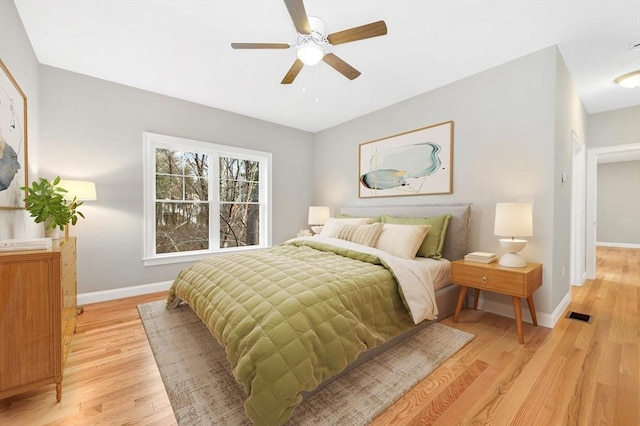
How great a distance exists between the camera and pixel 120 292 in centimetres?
324

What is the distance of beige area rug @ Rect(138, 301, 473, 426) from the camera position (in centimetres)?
142

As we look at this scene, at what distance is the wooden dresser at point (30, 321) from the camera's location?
1.38 meters

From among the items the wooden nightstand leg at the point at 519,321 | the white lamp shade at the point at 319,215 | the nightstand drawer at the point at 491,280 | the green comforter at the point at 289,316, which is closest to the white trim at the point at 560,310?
the wooden nightstand leg at the point at 519,321

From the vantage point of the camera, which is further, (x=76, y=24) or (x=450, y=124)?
(x=450, y=124)

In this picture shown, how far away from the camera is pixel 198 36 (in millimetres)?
2365

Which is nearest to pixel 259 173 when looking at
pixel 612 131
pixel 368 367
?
pixel 368 367

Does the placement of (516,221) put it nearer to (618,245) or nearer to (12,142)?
(12,142)

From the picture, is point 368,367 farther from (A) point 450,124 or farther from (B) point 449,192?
(A) point 450,124

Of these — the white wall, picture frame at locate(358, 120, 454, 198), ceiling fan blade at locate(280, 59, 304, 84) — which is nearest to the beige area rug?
the white wall

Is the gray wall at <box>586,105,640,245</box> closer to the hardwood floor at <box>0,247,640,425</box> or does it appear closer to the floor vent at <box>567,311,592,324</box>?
the hardwood floor at <box>0,247,640,425</box>

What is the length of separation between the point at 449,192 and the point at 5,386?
12.6ft

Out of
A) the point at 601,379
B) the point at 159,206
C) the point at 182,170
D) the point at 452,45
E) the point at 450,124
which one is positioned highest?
the point at 452,45

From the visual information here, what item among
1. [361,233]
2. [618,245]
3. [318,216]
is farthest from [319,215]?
[618,245]

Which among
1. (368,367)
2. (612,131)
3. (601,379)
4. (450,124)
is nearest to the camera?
(601,379)
